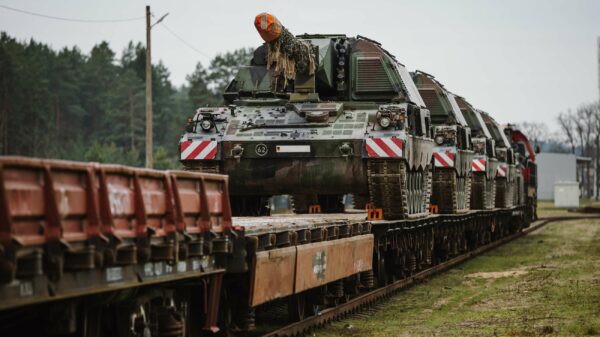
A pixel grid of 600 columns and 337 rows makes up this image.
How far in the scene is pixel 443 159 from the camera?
80.5 feet

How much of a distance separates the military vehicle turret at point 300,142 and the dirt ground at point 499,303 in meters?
1.68

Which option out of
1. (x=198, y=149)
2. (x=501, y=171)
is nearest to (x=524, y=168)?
(x=501, y=171)

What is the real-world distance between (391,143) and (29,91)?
5782 centimetres

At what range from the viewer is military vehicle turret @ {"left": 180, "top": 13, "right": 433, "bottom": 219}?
674 inches

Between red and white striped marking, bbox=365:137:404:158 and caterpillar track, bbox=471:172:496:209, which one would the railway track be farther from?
caterpillar track, bbox=471:172:496:209

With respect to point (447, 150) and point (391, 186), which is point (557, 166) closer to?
point (447, 150)

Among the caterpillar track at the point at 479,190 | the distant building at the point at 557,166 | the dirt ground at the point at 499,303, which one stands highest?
the distant building at the point at 557,166

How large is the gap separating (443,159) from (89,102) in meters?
72.5

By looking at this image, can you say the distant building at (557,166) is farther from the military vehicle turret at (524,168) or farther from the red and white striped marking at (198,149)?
the red and white striped marking at (198,149)

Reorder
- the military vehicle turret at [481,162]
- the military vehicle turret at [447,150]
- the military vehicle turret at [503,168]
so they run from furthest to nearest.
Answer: the military vehicle turret at [503,168], the military vehicle turret at [481,162], the military vehicle turret at [447,150]

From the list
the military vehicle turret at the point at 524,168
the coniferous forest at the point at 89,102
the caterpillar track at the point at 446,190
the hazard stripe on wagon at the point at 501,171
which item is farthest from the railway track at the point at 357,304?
the coniferous forest at the point at 89,102

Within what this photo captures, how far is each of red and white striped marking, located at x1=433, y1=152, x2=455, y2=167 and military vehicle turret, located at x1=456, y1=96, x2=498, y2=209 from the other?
193 inches

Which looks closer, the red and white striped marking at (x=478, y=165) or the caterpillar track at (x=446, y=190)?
the caterpillar track at (x=446, y=190)

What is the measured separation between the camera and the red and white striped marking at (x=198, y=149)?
1731cm
